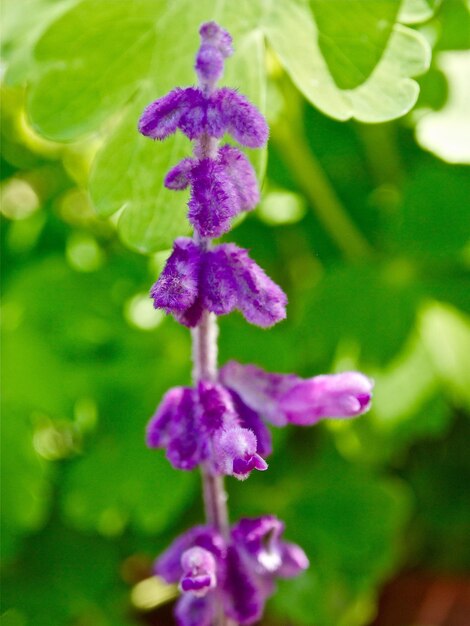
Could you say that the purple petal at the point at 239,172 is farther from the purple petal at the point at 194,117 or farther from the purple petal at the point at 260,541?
the purple petal at the point at 260,541

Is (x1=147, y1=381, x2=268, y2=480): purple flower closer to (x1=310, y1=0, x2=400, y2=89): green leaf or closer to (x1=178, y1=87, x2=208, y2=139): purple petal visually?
(x1=178, y1=87, x2=208, y2=139): purple petal

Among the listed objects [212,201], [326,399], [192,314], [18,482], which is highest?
[212,201]

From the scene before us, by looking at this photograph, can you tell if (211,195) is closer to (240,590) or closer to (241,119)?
(241,119)

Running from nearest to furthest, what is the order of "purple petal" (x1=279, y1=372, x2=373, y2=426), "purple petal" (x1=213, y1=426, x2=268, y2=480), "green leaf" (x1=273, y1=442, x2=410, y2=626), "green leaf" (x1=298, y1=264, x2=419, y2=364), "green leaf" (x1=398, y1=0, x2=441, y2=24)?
"purple petal" (x1=213, y1=426, x2=268, y2=480), "purple petal" (x1=279, y1=372, x2=373, y2=426), "green leaf" (x1=398, y1=0, x2=441, y2=24), "green leaf" (x1=298, y1=264, x2=419, y2=364), "green leaf" (x1=273, y1=442, x2=410, y2=626)

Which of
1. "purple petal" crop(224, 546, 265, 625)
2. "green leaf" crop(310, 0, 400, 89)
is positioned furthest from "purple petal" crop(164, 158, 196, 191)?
"purple petal" crop(224, 546, 265, 625)

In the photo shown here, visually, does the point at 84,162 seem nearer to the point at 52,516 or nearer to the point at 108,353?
the point at 108,353

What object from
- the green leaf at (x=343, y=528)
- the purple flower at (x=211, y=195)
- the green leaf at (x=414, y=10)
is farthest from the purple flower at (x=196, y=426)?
the green leaf at (x=343, y=528)

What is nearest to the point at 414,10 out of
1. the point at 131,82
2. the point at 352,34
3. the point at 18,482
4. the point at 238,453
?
the point at 352,34
